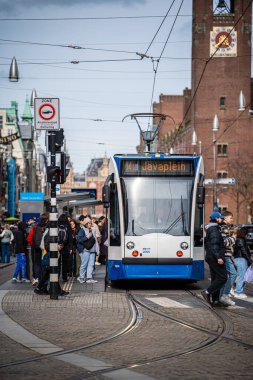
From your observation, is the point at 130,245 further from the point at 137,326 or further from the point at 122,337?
the point at 122,337

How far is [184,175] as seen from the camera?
66.1 ft

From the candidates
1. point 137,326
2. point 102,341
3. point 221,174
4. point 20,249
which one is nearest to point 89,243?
point 20,249

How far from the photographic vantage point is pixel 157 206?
19.9 meters

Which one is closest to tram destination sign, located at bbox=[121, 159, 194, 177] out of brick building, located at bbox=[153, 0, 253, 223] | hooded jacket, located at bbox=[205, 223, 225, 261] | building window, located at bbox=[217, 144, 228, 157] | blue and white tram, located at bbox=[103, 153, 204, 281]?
blue and white tram, located at bbox=[103, 153, 204, 281]

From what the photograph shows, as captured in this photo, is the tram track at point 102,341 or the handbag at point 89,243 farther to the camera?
the handbag at point 89,243

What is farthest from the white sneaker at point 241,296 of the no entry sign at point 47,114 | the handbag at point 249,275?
the no entry sign at point 47,114

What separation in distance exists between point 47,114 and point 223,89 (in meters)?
76.6

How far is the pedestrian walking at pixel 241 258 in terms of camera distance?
17.7 metres

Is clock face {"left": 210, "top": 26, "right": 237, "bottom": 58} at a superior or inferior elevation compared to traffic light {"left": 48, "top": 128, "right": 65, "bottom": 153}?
superior

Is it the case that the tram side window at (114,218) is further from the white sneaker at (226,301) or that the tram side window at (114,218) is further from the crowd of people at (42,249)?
the white sneaker at (226,301)

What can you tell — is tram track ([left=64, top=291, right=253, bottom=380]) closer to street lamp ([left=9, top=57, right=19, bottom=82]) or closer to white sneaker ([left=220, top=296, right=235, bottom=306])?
white sneaker ([left=220, top=296, right=235, bottom=306])

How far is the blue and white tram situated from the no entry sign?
10.5 ft

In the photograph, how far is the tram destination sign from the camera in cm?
2020

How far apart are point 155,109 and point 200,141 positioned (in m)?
59.4
